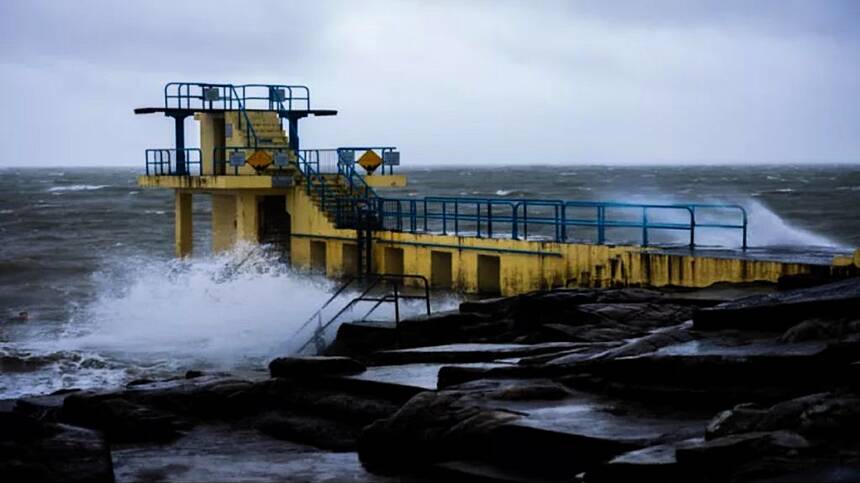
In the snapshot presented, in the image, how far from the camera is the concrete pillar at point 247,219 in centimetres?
3200

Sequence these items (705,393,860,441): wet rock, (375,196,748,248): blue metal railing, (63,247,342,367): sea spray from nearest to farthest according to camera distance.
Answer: (705,393,860,441): wet rock, (63,247,342,367): sea spray, (375,196,748,248): blue metal railing

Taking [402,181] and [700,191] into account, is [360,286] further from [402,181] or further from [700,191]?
[700,191]

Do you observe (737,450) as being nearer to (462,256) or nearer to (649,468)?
(649,468)

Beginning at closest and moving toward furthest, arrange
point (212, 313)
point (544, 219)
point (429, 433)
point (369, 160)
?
1. point (429, 433)
2. point (544, 219)
3. point (212, 313)
4. point (369, 160)

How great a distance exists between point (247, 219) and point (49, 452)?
21.6 meters

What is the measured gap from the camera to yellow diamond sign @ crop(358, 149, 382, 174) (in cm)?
3138

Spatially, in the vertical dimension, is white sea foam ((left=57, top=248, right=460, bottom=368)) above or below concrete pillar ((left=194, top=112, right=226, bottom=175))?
below

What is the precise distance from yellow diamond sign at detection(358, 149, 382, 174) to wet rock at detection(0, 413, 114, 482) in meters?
19.8

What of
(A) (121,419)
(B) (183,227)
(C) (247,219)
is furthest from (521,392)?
(B) (183,227)

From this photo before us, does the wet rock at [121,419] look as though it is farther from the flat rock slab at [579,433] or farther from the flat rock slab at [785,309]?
the flat rock slab at [785,309]

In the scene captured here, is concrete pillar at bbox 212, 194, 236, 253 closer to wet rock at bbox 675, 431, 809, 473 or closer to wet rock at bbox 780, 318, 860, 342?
wet rock at bbox 780, 318, 860, 342

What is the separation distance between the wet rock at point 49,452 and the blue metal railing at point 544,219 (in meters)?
12.7

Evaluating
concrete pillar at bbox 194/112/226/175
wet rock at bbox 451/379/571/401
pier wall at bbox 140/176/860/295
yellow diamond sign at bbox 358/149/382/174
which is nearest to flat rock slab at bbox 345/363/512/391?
wet rock at bbox 451/379/571/401

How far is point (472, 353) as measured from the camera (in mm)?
14539
